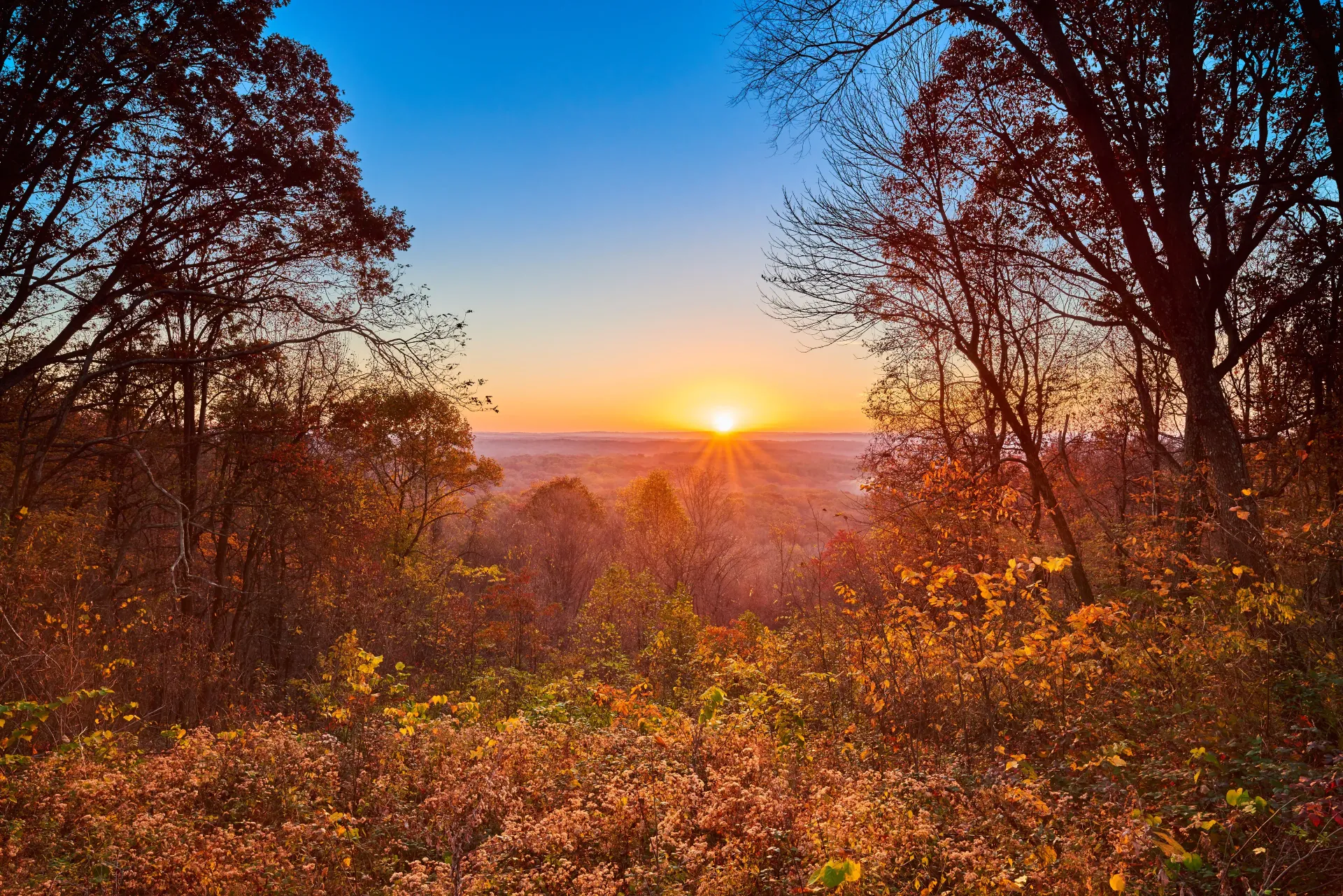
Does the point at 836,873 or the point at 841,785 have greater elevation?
the point at 836,873

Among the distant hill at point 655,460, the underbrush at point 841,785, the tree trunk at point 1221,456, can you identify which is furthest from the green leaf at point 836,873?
the distant hill at point 655,460

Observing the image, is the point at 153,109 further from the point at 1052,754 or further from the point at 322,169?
the point at 1052,754

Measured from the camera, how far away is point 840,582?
30.3 feet

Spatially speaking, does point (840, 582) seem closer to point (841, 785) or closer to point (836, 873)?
point (841, 785)

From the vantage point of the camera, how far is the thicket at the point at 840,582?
4027 millimetres

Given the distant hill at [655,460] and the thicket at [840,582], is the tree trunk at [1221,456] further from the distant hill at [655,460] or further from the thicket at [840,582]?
the distant hill at [655,460]

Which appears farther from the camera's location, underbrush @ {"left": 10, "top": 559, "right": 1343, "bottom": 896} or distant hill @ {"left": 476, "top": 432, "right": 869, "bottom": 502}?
distant hill @ {"left": 476, "top": 432, "right": 869, "bottom": 502}

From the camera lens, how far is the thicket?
4.03m

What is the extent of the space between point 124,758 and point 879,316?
9595 mm

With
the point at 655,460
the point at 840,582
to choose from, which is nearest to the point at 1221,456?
the point at 840,582

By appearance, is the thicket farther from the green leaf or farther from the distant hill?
the distant hill

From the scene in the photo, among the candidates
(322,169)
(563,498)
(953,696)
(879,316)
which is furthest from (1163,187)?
(563,498)

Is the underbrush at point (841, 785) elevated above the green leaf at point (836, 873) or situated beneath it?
situated beneath

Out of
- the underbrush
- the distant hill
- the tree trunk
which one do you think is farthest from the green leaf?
the distant hill
